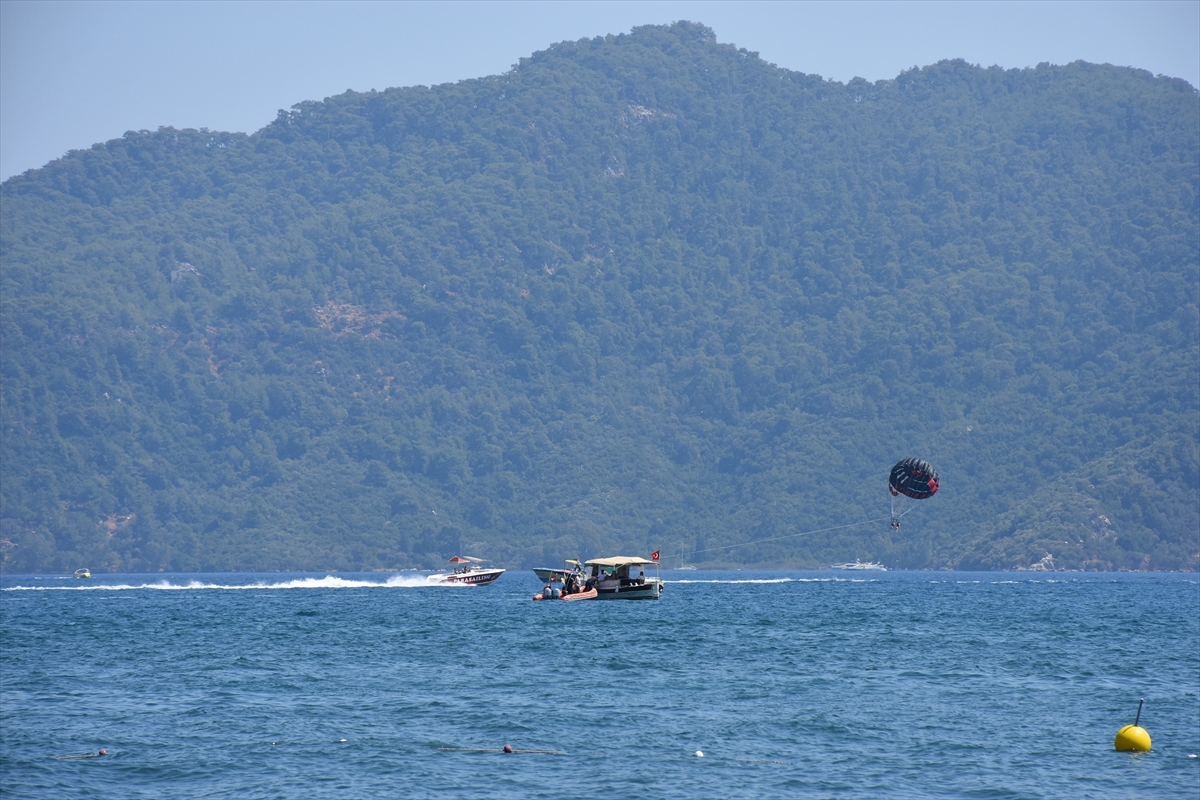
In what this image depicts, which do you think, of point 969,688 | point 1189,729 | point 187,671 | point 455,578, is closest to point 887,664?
point 969,688

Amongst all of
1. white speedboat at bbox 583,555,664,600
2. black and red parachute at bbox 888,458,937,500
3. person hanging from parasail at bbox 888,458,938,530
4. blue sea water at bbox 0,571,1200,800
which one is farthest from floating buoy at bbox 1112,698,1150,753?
white speedboat at bbox 583,555,664,600

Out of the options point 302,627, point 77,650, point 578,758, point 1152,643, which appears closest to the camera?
point 578,758

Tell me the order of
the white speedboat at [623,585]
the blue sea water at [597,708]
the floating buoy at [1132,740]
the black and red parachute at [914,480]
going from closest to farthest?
the blue sea water at [597,708] → the floating buoy at [1132,740] → the black and red parachute at [914,480] → the white speedboat at [623,585]

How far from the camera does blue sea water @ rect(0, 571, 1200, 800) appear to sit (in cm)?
3609

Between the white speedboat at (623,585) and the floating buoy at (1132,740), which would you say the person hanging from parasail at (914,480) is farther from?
the floating buoy at (1132,740)

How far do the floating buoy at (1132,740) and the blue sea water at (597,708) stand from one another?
1.78 feet

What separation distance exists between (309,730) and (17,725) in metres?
8.52

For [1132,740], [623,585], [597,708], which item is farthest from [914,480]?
[1132,740]

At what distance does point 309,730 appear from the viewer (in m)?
41.8

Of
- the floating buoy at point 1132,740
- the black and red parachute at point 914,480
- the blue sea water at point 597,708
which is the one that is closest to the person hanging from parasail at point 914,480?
the black and red parachute at point 914,480

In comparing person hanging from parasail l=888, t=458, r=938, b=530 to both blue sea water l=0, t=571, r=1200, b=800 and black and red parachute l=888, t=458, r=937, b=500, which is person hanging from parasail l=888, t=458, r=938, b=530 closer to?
black and red parachute l=888, t=458, r=937, b=500

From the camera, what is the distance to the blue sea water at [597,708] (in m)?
36.1

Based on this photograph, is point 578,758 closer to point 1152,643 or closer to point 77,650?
point 77,650

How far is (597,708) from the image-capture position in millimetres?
46031
